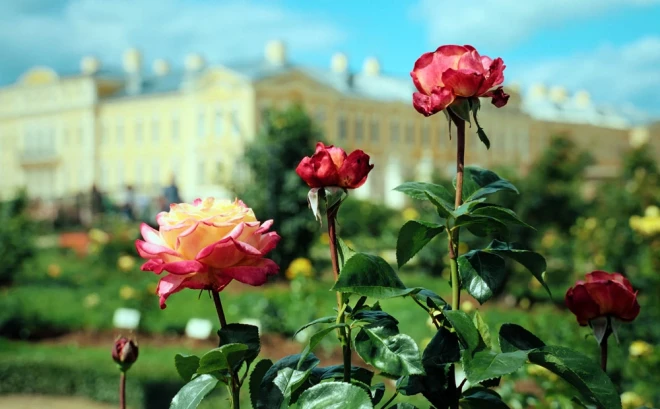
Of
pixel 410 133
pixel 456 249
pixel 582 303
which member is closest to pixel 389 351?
pixel 456 249

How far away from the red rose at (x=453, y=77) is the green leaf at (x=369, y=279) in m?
0.19

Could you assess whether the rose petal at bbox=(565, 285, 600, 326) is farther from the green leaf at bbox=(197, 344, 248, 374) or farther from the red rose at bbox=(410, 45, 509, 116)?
the green leaf at bbox=(197, 344, 248, 374)

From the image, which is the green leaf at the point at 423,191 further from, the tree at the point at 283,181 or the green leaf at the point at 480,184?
the tree at the point at 283,181

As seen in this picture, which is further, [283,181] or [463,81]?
[283,181]

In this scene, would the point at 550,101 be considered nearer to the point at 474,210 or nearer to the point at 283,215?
the point at 283,215

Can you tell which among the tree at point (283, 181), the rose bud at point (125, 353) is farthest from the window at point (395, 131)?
the rose bud at point (125, 353)

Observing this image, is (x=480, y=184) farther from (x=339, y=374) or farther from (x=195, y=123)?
(x=195, y=123)

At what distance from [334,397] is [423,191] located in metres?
0.26

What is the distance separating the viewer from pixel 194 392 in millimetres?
1042

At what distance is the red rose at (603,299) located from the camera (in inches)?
50.5

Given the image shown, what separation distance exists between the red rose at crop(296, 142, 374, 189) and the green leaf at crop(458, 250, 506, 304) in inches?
6.1

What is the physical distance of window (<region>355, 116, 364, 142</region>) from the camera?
39.4 m

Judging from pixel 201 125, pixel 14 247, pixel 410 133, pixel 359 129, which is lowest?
pixel 410 133

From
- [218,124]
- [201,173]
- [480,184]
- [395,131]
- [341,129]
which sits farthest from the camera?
[395,131]
